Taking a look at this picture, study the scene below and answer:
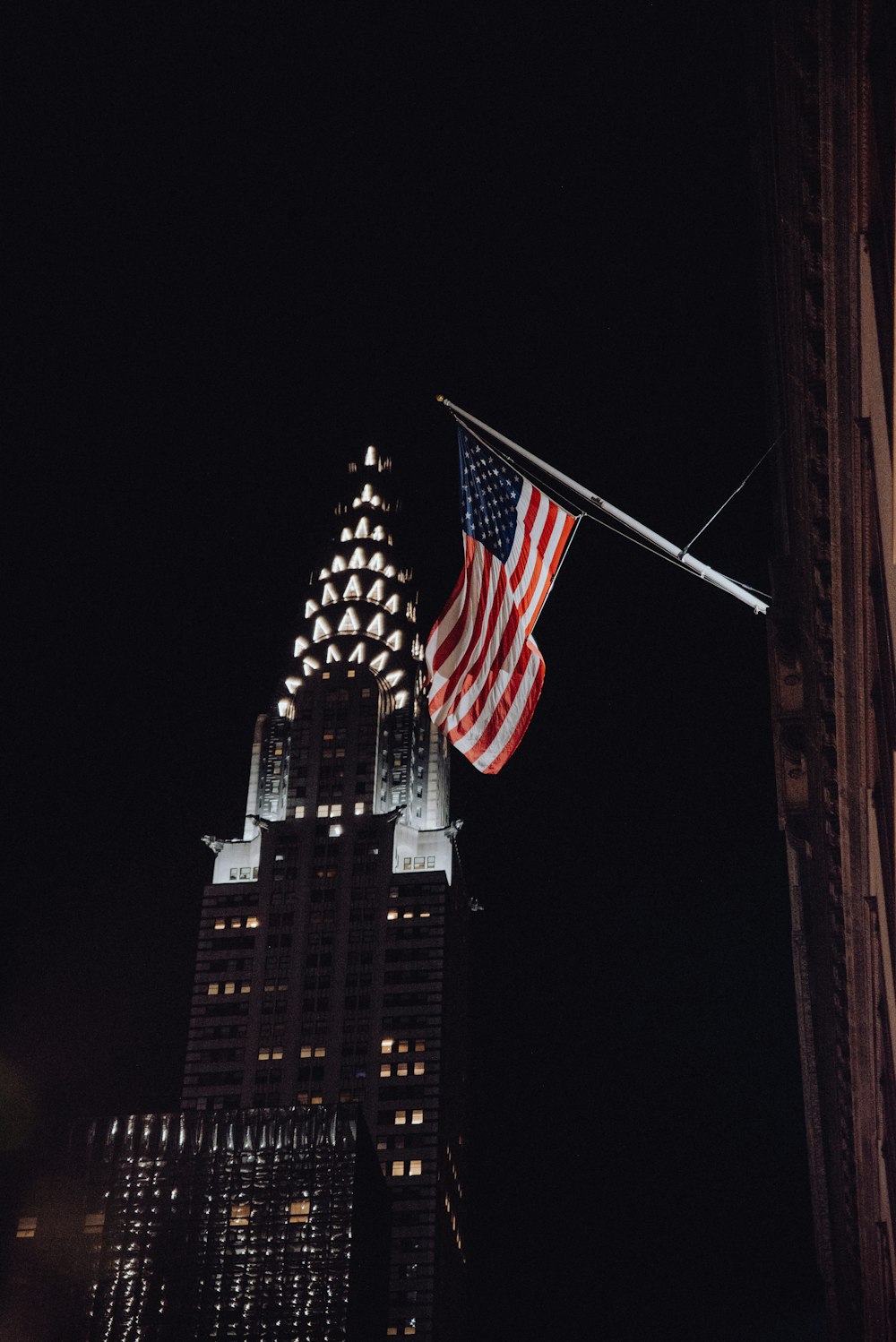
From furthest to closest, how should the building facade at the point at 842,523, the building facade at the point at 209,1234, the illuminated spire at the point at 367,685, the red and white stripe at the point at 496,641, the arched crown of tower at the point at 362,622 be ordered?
1. the arched crown of tower at the point at 362,622
2. the illuminated spire at the point at 367,685
3. the building facade at the point at 209,1234
4. the red and white stripe at the point at 496,641
5. the building facade at the point at 842,523

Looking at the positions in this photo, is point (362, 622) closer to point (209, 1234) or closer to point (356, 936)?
point (356, 936)

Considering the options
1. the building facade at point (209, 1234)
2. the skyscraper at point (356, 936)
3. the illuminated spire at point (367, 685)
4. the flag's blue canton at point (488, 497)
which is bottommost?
the building facade at point (209, 1234)

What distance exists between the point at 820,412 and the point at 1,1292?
424 feet

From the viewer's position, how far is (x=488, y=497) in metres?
28.3

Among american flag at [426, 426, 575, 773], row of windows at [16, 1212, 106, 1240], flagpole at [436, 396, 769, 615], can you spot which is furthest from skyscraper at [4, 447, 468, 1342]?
flagpole at [436, 396, 769, 615]

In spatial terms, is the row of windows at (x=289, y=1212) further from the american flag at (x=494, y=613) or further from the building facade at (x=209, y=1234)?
the american flag at (x=494, y=613)

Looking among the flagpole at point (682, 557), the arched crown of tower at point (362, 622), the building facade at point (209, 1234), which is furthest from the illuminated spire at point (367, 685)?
the flagpole at point (682, 557)

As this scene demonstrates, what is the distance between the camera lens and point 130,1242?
441 feet

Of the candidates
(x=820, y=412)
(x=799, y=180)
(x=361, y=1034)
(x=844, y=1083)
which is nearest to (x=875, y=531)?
(x=820, y=412)

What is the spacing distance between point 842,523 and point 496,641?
6523 mm

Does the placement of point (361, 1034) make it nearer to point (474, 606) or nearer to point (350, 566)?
point (350, 566)

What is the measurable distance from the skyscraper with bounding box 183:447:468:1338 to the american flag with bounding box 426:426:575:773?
125652 mm

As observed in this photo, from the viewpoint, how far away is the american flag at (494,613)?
2705 centimetres

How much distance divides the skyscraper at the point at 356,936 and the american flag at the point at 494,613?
412 feet
